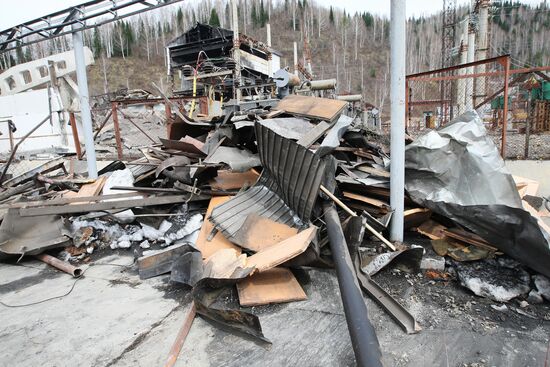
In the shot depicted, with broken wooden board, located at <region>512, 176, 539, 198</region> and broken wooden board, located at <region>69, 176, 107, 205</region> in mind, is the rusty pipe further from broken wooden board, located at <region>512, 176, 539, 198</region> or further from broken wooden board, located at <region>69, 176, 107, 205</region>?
broken wooden board, located at <region>512, 176, 539, 198</region>

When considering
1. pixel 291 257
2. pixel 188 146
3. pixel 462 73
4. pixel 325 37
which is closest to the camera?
pixel 291 257

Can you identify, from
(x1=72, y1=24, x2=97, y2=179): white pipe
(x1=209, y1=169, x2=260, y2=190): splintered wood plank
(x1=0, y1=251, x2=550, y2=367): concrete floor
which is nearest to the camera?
→ (x1=0, y1=251, x2=550, y2=367): concrete floor

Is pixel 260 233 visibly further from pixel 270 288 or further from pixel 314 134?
pixel 314 134

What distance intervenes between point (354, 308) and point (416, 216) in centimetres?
175

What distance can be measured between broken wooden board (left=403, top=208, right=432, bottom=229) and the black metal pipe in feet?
2.90

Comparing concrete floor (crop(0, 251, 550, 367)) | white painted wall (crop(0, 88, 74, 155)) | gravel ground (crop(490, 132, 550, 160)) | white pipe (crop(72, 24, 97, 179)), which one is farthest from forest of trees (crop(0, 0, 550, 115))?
concrete floor (crop(0, 251, 550, 367))

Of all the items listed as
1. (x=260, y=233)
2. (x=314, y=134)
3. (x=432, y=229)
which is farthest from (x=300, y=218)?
(x=432, y=229)

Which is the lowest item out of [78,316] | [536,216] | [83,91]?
[78,316]

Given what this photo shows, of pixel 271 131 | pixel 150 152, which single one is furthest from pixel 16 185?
pixel 271 131

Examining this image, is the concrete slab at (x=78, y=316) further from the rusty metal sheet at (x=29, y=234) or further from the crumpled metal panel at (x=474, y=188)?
the crumpled metal panel at (x=474, y=188)

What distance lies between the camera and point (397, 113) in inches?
127

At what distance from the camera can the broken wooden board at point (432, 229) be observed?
354 cm

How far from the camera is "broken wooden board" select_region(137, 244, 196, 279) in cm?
342

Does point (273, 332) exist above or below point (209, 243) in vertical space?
below
